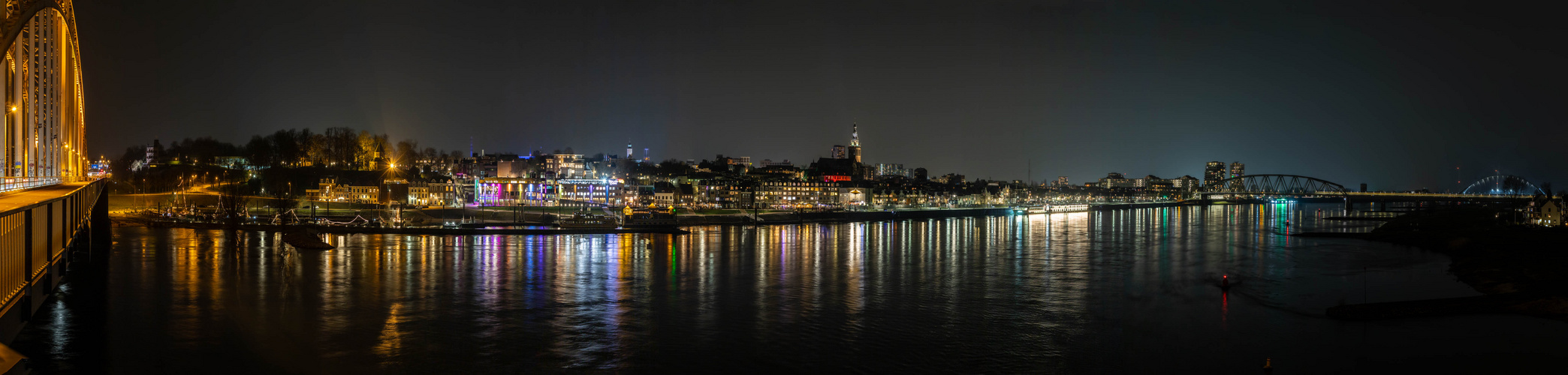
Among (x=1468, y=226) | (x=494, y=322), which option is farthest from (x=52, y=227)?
(x=1468, y=226)

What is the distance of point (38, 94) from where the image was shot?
14.4 metres

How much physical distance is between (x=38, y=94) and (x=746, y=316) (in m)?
13.1

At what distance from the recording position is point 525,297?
18.7 m

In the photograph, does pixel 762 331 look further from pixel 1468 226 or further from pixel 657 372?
pixel 1468 226

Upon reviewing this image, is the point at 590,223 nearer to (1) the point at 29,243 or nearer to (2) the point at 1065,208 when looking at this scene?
(1) the point at 29,243

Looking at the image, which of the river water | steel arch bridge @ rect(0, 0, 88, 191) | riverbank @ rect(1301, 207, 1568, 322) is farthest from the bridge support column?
riverbank @ rect(1301, 207, 1568, 322)

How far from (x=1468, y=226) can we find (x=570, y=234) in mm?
46869

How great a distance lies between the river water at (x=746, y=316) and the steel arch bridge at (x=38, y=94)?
275 cm

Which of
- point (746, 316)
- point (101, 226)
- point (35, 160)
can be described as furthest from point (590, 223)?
point (35, 160)

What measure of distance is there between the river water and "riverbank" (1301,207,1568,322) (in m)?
0.59

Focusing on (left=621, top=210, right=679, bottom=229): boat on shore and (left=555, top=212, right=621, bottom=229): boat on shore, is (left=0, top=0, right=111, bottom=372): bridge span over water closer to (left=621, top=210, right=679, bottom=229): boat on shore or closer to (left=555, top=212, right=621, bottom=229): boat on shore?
(left=555, top=212, right=621, bottom=229): boat on shore

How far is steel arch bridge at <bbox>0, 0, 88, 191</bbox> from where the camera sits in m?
11.4

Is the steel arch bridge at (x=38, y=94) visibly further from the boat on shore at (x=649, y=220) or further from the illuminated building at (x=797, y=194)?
the illuminated building at (x=797, y=194)

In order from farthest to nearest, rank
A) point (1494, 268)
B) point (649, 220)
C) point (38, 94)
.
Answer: point (649, 220) → point (1494, 268) → point (38, 94)
